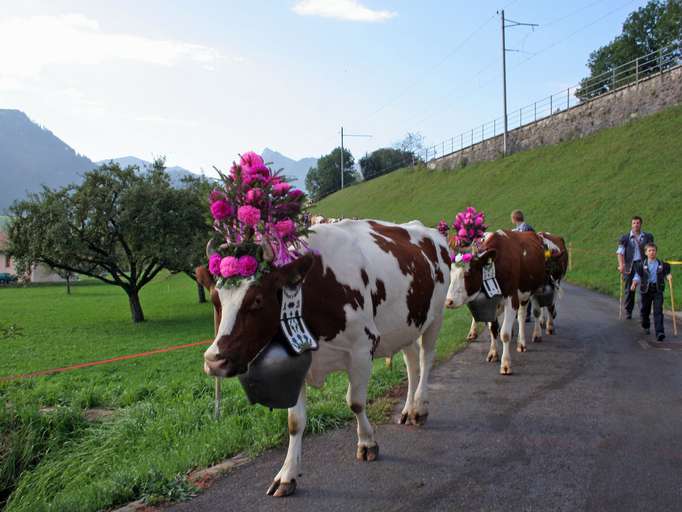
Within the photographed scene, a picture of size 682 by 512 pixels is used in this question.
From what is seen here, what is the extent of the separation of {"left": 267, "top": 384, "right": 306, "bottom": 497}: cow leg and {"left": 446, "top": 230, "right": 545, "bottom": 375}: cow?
3.80 m

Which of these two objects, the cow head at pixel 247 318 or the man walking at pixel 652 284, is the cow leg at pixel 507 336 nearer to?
the man walking at pixel 652 284

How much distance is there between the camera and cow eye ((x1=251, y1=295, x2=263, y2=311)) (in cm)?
379

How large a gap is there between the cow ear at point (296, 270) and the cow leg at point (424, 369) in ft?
8.39

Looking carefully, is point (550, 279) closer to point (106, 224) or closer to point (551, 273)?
point (551, 273)

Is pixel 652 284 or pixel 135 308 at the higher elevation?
pixel 652 284

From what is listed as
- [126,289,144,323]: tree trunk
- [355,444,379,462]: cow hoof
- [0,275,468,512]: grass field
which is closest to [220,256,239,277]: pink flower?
[0,275,468,512]: grass field

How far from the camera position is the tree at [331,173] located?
94000mm

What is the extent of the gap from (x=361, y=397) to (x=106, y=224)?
25.9 metres

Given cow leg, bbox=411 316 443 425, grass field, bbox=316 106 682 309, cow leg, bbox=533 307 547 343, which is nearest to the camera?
cow leg, bbox=411 316 443 425

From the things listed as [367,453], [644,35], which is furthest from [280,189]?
[644,35]

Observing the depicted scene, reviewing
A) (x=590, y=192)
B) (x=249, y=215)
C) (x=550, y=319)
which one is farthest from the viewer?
(x=590, y=192)

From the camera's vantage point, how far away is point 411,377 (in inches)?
239

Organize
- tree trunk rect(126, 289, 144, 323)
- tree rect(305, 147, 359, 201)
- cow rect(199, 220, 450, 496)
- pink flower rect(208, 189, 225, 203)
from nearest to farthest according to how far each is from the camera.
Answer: cow rect(199, 220, 450, 496)
pink flower rect(208, 189, 225, 203)
tree trunk rect(126, 289, 144, 323)
tree rect(305, 147, 359, 201)

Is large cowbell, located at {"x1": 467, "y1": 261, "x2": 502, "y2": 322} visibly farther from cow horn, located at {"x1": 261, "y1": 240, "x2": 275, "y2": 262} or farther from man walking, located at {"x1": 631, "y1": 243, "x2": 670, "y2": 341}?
cow horn, located at {"x1": 261, "y1": 240, "x2": 275, "y2": 262}
